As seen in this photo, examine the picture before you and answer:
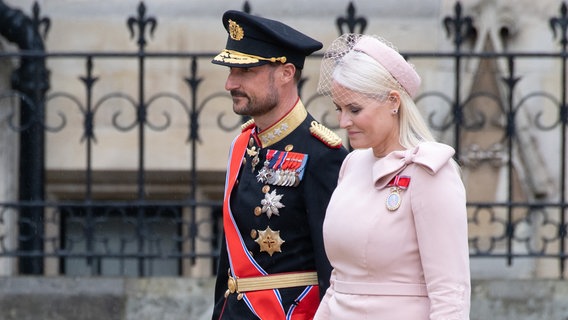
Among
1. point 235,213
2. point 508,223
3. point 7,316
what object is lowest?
point 7,316

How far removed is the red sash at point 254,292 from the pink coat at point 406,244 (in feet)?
2.14

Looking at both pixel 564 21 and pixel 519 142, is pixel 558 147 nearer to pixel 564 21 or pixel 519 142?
pixel 519 142

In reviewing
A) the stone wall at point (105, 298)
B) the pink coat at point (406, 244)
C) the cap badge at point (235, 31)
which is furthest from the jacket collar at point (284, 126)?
the stone wall at point (105, 298)

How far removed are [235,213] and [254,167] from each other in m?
0.17

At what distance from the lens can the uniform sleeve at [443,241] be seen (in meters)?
4.20

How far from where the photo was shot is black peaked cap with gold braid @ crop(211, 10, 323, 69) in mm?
5199

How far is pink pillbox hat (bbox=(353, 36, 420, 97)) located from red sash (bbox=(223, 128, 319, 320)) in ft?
3.13

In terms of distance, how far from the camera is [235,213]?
207 inches

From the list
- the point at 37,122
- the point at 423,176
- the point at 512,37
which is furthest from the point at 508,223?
the point at 423,176

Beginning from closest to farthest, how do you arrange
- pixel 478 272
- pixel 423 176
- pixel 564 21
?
pixel 423 176, pixel 564 21, pixel 478 272

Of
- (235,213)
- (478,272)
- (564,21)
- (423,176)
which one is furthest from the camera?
(478,272)

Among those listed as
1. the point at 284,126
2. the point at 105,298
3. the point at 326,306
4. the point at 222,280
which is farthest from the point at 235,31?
the point at 105,298

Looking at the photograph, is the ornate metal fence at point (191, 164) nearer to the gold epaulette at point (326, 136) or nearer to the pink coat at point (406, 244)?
the gold epaulette at point (326, 136)

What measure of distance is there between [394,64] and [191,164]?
4534 mm
